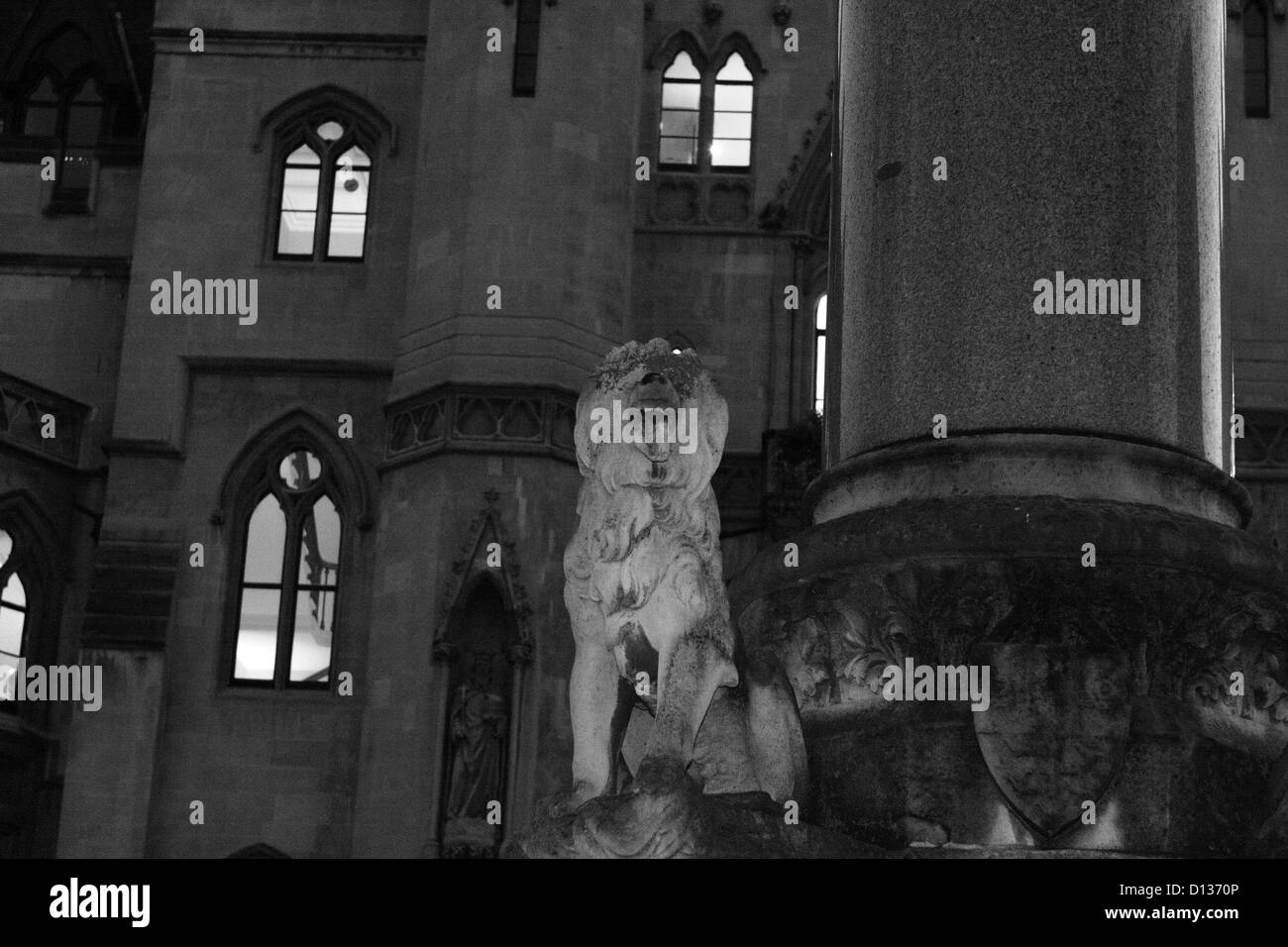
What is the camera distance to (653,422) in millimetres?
8000

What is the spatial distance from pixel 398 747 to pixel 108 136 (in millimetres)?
11743

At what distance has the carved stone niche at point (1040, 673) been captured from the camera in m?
8.15

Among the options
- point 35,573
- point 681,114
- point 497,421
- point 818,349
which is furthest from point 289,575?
point 681,114

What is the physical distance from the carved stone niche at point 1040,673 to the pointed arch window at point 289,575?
21653 millimetres

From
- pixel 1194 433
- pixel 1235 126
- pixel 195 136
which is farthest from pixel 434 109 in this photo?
pixel 1194 433

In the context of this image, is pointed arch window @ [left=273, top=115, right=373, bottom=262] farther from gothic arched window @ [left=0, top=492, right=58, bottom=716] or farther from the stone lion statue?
the stone lion statue

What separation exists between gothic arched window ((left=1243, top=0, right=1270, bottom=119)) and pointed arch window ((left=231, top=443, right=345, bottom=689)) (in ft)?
39.7

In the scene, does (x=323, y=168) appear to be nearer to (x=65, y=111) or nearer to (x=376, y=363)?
(x=376, y=363)

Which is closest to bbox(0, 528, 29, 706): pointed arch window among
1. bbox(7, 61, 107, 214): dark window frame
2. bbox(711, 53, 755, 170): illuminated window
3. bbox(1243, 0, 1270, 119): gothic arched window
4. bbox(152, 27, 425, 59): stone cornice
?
bbox(7, 61, 107, 214): dark window frame

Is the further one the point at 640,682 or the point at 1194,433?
the point at 1194,433

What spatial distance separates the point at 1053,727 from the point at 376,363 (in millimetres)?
23110

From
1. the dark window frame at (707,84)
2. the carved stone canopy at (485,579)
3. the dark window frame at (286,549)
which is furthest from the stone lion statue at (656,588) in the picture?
the dark window frame at (707,84)
